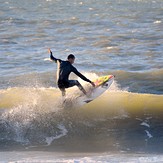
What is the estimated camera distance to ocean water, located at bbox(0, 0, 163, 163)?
13.3 metres

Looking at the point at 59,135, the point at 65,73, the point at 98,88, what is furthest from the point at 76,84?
the point at 59,135

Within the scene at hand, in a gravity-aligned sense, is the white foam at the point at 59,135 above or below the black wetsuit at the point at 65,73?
below

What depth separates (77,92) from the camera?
15.4 meters

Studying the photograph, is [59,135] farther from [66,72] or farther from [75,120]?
[66,72]

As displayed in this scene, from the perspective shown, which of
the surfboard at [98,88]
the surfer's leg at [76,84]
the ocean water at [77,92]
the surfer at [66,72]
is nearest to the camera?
the ocean water at [77,92]

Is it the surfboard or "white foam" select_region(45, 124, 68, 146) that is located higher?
the surfboard

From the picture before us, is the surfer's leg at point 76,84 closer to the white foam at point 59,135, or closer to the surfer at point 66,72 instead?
the surfer at point 66,72

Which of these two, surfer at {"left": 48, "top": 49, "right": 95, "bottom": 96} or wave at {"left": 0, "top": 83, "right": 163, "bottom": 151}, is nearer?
wave at {"left": 0, "top": 83, "right": 163, "bottom": 151}

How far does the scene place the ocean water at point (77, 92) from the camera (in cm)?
1327

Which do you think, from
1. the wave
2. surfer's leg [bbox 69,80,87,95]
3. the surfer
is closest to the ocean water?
the wave

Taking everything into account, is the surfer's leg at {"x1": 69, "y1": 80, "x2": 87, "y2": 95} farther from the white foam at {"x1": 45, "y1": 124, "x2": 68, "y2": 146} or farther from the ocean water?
the white foam at {"x1": 45, "y1": 124, "x2": 68, "y2": 146}

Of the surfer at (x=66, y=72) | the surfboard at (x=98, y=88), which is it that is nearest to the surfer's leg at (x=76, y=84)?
the surfer at (x=66, y=72)

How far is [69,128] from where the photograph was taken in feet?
48.5

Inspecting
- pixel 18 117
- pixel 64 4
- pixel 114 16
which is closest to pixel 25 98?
pixel 18 117
